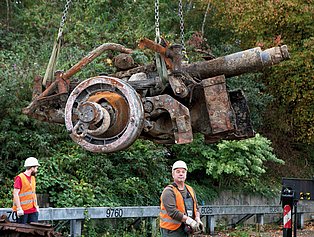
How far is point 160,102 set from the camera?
8477 mm

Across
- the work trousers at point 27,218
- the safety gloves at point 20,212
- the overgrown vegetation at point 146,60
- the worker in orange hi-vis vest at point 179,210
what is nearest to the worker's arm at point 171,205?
the worker in orange hi-vis vest at point 179,210

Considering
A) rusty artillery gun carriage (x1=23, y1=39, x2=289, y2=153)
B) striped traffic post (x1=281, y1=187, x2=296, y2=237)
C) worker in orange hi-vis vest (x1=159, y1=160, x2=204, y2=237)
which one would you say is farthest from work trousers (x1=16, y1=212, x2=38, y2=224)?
striped traffic post (x1=281, y1=187, x2=296, y2=237)

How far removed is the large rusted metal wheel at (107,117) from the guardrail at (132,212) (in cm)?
378

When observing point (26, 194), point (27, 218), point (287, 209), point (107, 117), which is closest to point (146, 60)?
point (287, 209)

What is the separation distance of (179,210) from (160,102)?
130 cm

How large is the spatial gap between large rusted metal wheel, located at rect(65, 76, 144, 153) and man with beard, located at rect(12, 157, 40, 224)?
2.64 m

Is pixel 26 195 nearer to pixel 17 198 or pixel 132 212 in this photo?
pixel 17 198

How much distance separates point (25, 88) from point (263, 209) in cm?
725

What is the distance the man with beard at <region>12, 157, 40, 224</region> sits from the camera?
10820mm

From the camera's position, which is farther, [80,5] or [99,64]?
[80,5]

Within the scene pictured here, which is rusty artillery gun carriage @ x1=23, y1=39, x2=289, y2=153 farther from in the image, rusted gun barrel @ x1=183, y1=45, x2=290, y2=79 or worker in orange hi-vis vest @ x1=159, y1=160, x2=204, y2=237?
worker in orange hi-vis vest @ x1=159, y1=160, x2=204, y2=237

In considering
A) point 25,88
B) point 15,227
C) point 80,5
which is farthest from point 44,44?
point 15,227

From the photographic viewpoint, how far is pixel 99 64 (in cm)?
1727

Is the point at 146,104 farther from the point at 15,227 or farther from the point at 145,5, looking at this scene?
the point at 145,5
